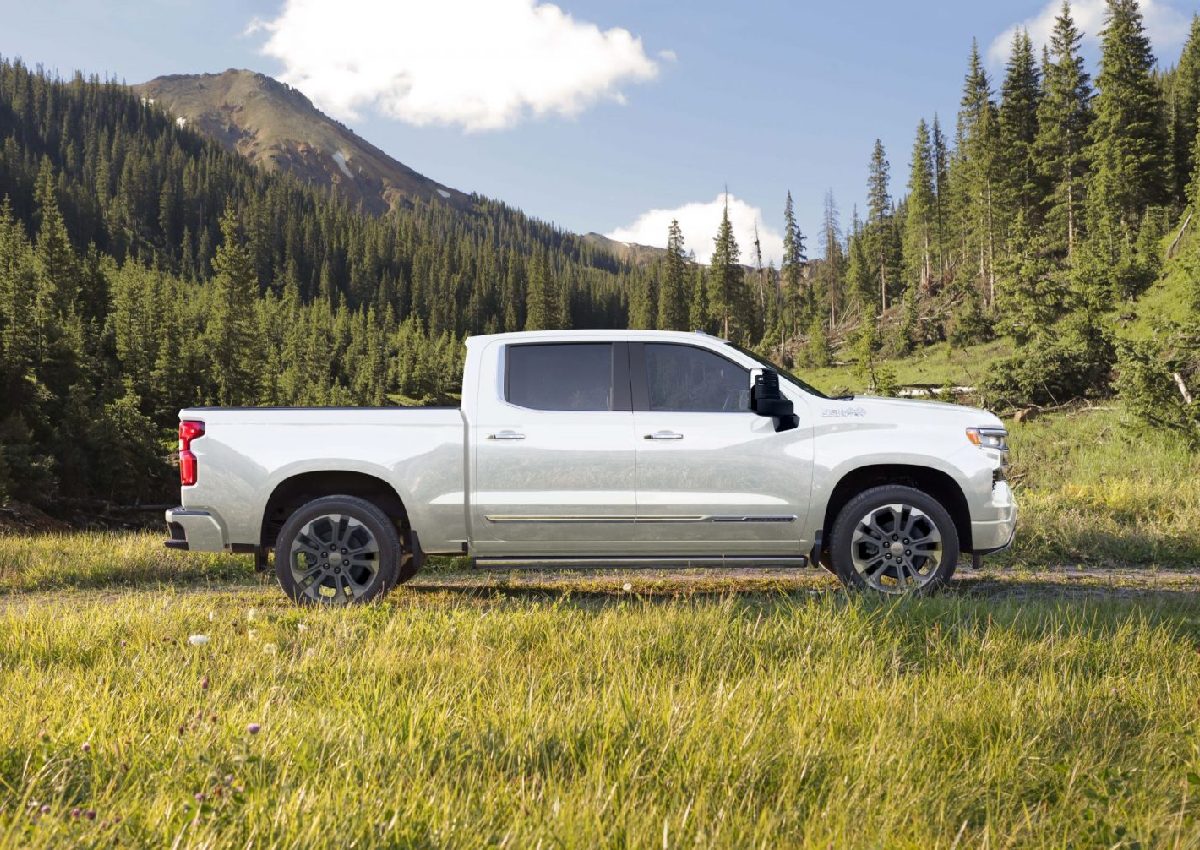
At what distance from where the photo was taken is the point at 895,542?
625 cm

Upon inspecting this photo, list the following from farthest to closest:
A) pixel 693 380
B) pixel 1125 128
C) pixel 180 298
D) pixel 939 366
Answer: pixel 180 298 → pixel 1125 128 → pixel 939 366 → pixel 693 380

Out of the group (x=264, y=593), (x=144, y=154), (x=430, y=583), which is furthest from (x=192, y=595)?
(x=144, y=154)

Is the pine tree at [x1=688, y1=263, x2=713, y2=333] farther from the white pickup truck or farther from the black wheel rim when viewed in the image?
the black wheel rim

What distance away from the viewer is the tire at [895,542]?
6207 mm

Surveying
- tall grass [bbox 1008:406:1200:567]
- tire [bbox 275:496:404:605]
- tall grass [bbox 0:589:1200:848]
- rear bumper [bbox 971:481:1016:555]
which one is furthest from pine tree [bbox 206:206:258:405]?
tall grass [bbox 0:589:1200:848]

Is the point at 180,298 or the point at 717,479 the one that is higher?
the point at 180,298

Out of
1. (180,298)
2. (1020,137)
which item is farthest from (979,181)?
(180,298)

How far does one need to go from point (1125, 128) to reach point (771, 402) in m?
58.9

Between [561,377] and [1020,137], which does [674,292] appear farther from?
[561,377]

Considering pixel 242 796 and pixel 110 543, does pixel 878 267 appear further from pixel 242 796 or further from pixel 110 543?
pixel 242 796

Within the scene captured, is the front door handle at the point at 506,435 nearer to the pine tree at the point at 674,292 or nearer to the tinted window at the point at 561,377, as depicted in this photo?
the tinted window at the point at 561,377

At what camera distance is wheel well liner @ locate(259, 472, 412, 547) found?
6.39 metres

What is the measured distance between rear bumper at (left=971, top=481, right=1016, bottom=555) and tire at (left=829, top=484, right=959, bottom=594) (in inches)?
8.1

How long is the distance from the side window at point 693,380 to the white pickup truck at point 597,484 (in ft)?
0.09
